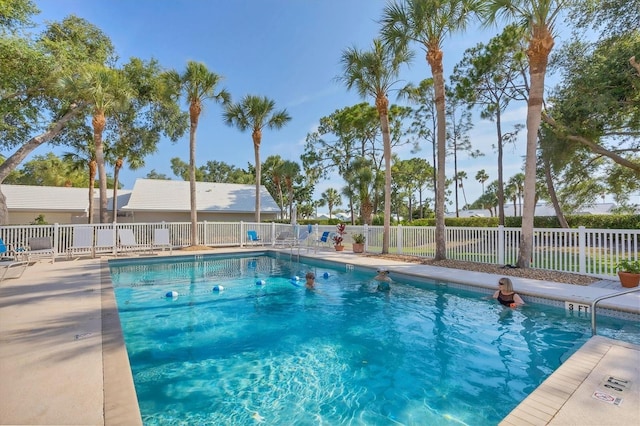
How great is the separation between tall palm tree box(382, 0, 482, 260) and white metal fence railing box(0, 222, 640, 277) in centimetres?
107

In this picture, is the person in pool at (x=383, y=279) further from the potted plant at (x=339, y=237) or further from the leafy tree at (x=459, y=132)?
the leafy tree at (x=459, y=132)

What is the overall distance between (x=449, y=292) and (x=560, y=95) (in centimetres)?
1200

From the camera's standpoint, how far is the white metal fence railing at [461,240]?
25.7ft

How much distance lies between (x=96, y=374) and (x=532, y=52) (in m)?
11.2

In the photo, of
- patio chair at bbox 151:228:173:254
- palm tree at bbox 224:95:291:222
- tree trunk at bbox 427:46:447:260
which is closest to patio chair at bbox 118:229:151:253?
patio chair at bbox 151:228:173:254

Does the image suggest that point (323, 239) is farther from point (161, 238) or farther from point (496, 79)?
point (496, 79)

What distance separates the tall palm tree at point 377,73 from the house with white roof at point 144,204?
13.0 metres

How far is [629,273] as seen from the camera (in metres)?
6.71

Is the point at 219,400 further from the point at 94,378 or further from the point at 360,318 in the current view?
the point at 360,318

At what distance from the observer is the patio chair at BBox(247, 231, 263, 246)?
16.2 metres

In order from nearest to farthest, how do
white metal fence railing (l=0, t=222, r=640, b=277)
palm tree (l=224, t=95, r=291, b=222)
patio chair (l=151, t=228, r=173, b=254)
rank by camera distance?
white metal fence railing (l=0, t=222, r=640, b=277) < patio chair (l=151, t=228, r=173, b=254) < palm tree (l=224, t=95, r=291, b=222)

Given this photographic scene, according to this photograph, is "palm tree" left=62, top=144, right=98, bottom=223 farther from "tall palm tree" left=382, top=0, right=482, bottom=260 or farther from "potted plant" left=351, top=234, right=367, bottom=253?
"tall palm tree" left=382, top=0, right=482, bottom=260

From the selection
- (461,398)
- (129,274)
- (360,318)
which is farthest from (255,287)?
(461,398)

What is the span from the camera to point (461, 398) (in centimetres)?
336
